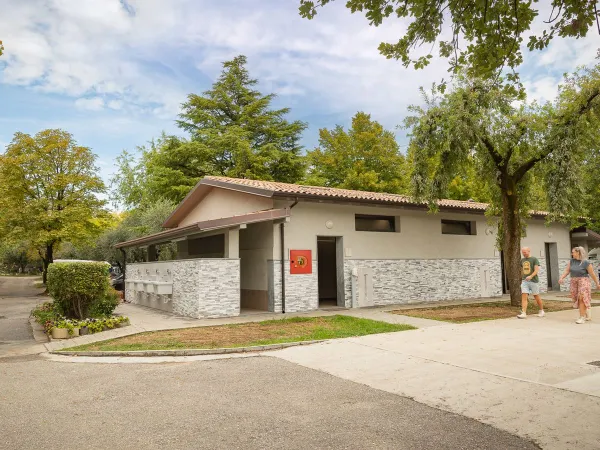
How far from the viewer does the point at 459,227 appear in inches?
741

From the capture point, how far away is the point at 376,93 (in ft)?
40.4

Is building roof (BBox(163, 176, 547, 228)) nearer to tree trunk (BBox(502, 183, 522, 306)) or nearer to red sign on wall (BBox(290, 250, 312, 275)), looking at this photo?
red sign on wall (BBox(290, 250, 312, 275))

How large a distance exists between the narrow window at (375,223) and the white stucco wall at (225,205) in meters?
3.43

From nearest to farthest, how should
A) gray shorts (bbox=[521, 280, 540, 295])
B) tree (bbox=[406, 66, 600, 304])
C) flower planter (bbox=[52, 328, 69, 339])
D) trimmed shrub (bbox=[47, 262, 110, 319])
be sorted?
1. flower planter (bbox=[52, 328, 69, 339])
2. gray shorts (bbox=[521, 280, 540, 295])
3. trimmed shrub (bbox=[47, 262, 110, 319])
4. tree (bbox=[406, 66, 600, 304])

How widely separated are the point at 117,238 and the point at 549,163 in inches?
1139

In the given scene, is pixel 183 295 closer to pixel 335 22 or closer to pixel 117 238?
pixel 335 22

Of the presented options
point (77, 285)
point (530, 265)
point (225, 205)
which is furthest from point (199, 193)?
point (530, 265)

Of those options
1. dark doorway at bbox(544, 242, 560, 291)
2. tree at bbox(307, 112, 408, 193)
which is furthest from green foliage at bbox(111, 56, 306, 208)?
dark doorway at bbox(544, 242, 560, 291)

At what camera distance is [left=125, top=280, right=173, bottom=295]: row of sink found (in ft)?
48.3

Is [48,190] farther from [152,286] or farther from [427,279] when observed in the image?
[427,279]

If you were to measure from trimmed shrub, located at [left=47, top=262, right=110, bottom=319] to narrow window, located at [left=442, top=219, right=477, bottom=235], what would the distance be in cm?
1267

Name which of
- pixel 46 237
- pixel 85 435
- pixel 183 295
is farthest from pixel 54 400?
pixel 46 237

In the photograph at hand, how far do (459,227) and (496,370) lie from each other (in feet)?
43.0

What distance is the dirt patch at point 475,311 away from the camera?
12219mm
